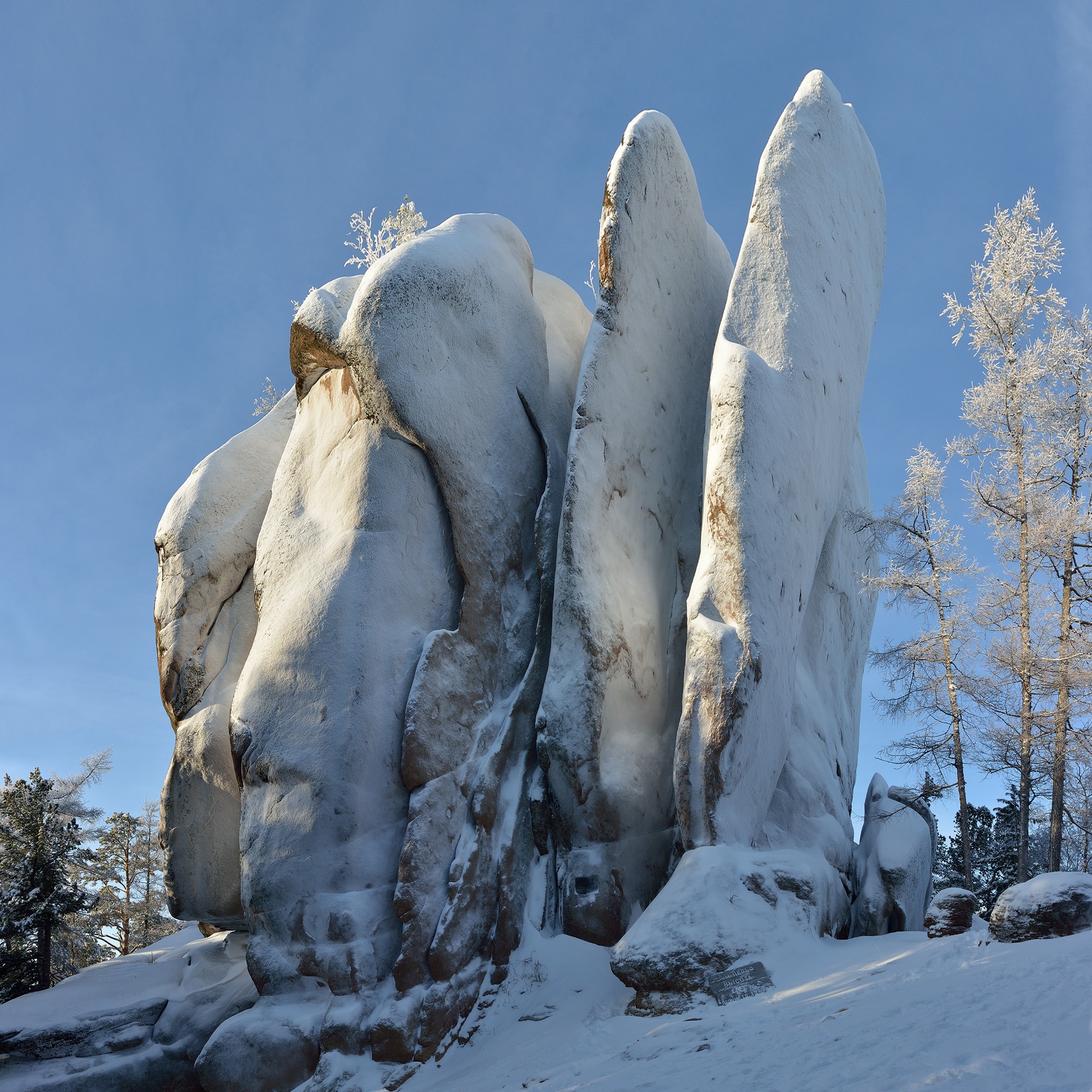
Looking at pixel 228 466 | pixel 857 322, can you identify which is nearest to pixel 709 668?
pixel 857 322

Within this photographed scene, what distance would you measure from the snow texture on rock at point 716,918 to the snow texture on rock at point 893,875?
→ 101cm

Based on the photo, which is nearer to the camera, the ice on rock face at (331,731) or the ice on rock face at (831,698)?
the ice on rock face at (331,731)

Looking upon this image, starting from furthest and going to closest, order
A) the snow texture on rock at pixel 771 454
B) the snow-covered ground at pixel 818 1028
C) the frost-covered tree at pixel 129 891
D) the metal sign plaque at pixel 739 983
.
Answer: the frost-covered tree at pixel 129 891 < the snow texture on rock at pixel 771 454 < the metal sign plaque at pixel 739 983 < the snow-covered ground at pixel 818 1028

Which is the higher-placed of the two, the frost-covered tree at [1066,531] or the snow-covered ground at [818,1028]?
the frost-covered tree at [1066,531]

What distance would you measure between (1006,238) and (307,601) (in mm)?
11436

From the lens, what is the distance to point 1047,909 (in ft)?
17.4

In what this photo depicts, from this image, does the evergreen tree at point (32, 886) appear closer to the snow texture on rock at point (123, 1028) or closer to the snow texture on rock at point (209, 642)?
the snow texture on rock at point (123, 1028)

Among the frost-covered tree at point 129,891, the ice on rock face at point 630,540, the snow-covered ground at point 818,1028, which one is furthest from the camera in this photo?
the frost-covered tree at point 129,891

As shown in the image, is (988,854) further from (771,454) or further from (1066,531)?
(771,454)

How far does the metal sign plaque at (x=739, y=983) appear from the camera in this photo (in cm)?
584

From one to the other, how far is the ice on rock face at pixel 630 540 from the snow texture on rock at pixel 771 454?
0.69 m

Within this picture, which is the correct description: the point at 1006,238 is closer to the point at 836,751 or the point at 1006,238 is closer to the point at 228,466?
the point at 836,751

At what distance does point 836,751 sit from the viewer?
967 cm

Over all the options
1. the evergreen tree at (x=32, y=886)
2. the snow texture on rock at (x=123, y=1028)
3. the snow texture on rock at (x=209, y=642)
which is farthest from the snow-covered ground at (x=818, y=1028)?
the evergreen tree at (x=32, y=886)
